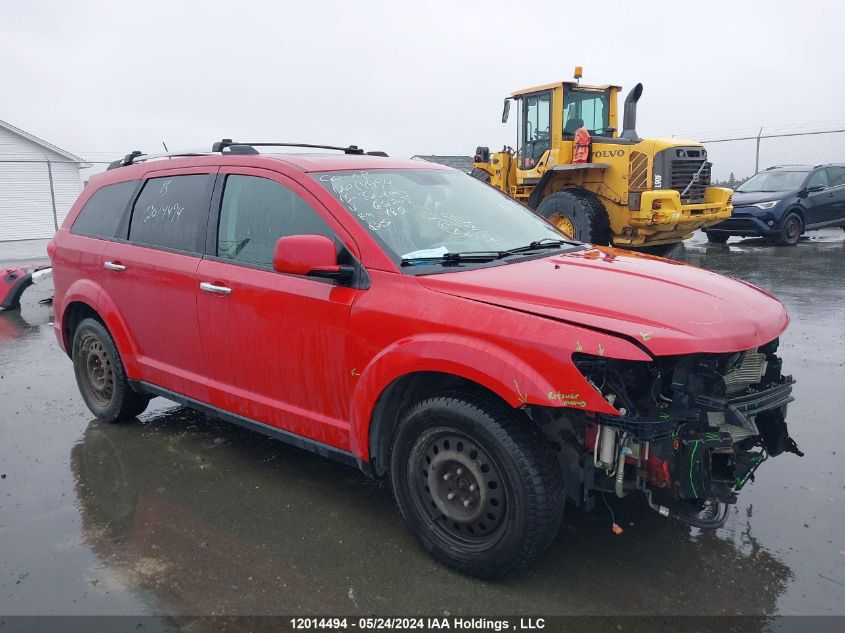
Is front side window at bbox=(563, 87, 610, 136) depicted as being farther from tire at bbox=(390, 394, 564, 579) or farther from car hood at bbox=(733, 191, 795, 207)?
tire at bbox=(390, 394, 564, 579)

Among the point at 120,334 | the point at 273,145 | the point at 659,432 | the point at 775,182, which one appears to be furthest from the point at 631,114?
the point at 659,432

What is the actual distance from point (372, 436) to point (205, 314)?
133 cm

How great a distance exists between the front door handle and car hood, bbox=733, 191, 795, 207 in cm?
1397

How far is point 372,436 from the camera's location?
315cm

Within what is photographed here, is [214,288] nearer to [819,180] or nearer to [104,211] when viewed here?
[104,211]

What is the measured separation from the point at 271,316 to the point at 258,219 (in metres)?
0.60

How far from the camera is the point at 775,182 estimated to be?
1583cm

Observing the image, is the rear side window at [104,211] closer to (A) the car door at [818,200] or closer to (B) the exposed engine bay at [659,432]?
(B) the exposed engine bay at [659,432]

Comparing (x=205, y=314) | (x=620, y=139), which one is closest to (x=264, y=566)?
(x=205, y=314)

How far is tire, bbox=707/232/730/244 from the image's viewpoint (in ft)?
51.0

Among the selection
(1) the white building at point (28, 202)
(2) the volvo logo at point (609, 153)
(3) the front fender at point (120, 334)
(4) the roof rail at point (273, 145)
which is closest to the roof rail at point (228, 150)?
(4) the roof rail at point (273, 145)

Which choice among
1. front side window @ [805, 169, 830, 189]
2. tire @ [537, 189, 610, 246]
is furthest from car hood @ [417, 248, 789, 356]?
front side window @ [805, 169, 830, 189]

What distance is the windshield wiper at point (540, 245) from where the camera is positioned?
350cm

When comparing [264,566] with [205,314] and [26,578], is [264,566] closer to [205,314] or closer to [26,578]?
[26,578]
